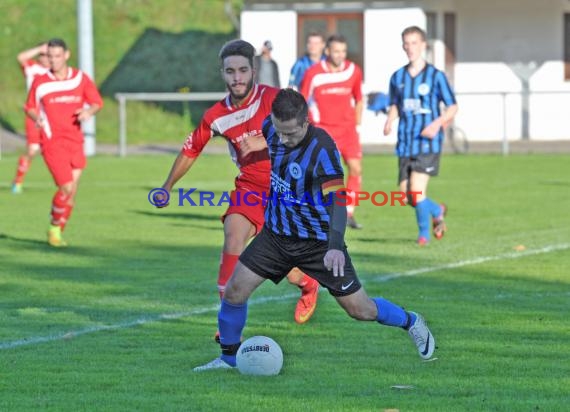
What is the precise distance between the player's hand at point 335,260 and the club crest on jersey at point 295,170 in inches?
19.8

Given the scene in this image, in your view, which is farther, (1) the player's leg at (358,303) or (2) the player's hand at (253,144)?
(2) the player's hand at (253,144)

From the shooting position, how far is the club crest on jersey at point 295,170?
7777 millimetres

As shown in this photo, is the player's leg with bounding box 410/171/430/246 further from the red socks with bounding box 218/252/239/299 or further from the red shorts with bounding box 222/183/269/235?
the red socks with bounding box 218/252/239/299

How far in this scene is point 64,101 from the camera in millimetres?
14930

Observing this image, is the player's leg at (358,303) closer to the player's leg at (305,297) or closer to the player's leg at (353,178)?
the player's leg at (305,297)

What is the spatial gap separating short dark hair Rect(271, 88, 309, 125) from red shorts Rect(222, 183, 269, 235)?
1.63m

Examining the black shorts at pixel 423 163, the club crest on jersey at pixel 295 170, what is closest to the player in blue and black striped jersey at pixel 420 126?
the black shorts at pixel 423 163

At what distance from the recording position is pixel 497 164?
26.5m

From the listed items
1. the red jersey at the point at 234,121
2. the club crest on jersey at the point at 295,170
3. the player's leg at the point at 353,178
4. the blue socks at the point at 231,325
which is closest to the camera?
the club crest on jersey at the point at 295,170

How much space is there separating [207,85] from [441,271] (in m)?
26.6

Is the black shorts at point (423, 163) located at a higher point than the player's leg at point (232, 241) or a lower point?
higher

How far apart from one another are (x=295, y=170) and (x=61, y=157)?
24.5 feet

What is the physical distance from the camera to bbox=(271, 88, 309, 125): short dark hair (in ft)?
24.5

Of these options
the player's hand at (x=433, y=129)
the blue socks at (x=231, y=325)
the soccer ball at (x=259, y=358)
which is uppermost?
the player's hand at (x=433, y=129)
